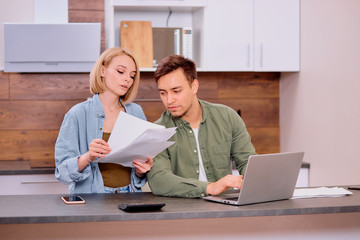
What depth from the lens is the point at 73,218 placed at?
5.15 ft

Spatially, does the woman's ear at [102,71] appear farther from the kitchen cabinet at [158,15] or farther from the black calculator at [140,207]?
the kitchen cabinet at [158,15]

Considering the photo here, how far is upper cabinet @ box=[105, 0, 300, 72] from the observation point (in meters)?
3.55

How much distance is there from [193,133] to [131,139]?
43cm

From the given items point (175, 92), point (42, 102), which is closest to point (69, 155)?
point (175, 92)

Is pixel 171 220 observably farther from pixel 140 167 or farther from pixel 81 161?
pixel 81 161

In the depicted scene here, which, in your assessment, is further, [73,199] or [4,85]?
[4,85]

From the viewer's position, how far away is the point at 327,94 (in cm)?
320

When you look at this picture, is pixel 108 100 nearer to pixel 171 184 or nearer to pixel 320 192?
pixel 171 184

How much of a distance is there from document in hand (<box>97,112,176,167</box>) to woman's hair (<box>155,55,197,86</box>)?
334mm

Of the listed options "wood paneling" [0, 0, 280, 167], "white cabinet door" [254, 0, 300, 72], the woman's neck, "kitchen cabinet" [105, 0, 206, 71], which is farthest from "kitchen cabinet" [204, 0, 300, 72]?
the woman's neck

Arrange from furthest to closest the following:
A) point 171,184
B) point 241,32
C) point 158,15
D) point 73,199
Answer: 1. point 158,15
2. point 241,32
3. point 171,184
4. point 73,199

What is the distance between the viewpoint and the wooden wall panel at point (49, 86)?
11.9 feet

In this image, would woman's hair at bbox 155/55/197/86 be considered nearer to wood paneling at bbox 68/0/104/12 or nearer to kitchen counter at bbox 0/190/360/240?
kitchen counter at bbox 0/190/360/240

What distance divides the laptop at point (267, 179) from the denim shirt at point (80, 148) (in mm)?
511
